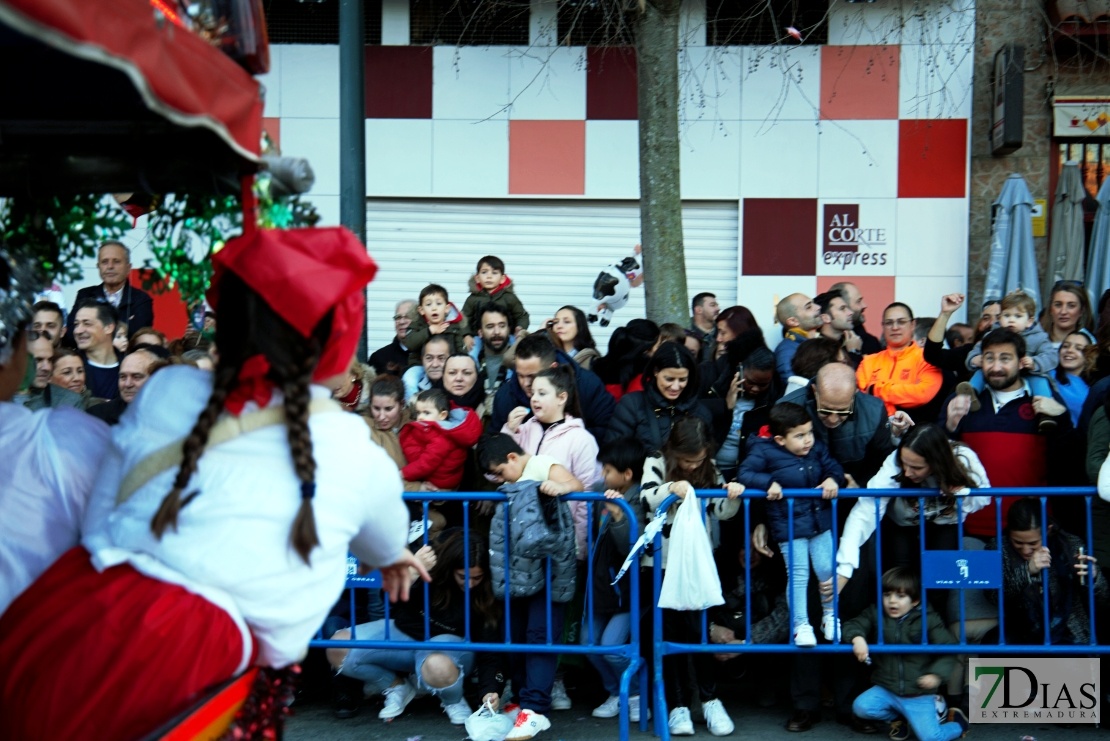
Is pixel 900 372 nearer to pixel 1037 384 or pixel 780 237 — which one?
pixel 1037 384

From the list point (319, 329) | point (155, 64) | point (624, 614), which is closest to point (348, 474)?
point (319, 329)

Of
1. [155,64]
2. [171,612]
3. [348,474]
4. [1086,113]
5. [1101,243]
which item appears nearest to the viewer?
[155,64]

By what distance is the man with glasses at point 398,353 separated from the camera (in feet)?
28.2

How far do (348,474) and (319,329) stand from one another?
0.33 meters

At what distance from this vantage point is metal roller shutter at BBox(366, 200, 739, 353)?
12078mm

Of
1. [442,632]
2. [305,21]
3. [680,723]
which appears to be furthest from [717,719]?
[305,21]

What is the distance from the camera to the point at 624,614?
20.5 feet

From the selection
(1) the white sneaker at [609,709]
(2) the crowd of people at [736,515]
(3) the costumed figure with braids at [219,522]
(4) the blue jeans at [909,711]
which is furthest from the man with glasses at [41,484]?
(4) the blue jeans at [909,711]

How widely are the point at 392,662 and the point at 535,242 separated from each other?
6.43 m

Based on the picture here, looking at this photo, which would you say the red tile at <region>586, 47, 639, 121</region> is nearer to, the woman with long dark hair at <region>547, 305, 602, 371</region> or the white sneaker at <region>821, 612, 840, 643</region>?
the woman with long dark hair at <region>547, 305, 602, 371</region>

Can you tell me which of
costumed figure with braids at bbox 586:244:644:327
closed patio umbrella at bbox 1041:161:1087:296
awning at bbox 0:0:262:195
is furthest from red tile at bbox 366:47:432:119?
awning at bbox 0:0:262:195

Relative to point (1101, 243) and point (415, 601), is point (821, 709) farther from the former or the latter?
point (1101, 243)

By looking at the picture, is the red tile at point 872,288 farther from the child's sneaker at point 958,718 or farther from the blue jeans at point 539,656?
the blue jeans at point 539,656

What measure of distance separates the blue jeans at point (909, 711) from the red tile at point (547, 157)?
22.7ft
